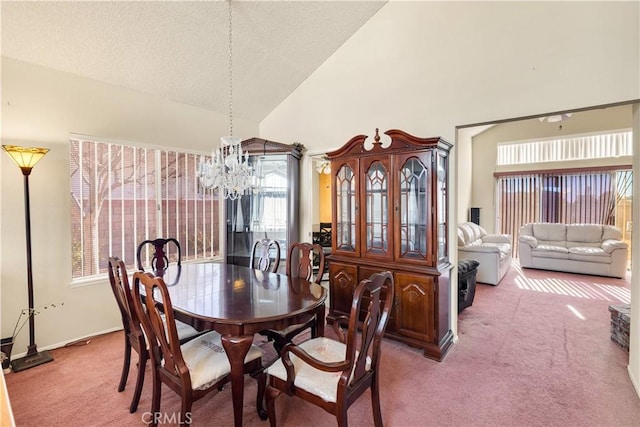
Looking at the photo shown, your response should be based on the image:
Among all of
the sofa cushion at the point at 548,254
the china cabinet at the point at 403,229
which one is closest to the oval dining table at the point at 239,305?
the china cabinet at the point at 403,229

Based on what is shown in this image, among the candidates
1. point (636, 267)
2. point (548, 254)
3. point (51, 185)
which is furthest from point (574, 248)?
point (51, 185)

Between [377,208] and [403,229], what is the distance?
350mm

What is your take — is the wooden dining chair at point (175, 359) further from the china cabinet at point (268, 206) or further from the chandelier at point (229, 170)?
the china cabinet at point (268, 206)

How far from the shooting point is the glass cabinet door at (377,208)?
119 inches

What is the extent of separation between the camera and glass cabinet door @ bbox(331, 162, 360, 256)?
329 cm

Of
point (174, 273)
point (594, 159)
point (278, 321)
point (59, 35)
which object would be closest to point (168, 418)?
point (278, 321)

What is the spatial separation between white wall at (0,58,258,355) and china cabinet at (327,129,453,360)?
2.51 meters

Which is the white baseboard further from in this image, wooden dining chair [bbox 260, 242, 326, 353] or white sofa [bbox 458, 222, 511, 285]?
white sofa [bbox 458, 222, 511, 285]

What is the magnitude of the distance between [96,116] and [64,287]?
179 centimetres

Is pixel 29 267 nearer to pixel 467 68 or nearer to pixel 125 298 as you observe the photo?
pixel 125 298

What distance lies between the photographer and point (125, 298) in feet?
6.33

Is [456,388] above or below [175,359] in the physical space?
below

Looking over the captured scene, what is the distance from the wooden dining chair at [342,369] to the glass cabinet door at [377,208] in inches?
54.3

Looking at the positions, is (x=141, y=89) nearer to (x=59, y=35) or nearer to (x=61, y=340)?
(x=59, y=35)
